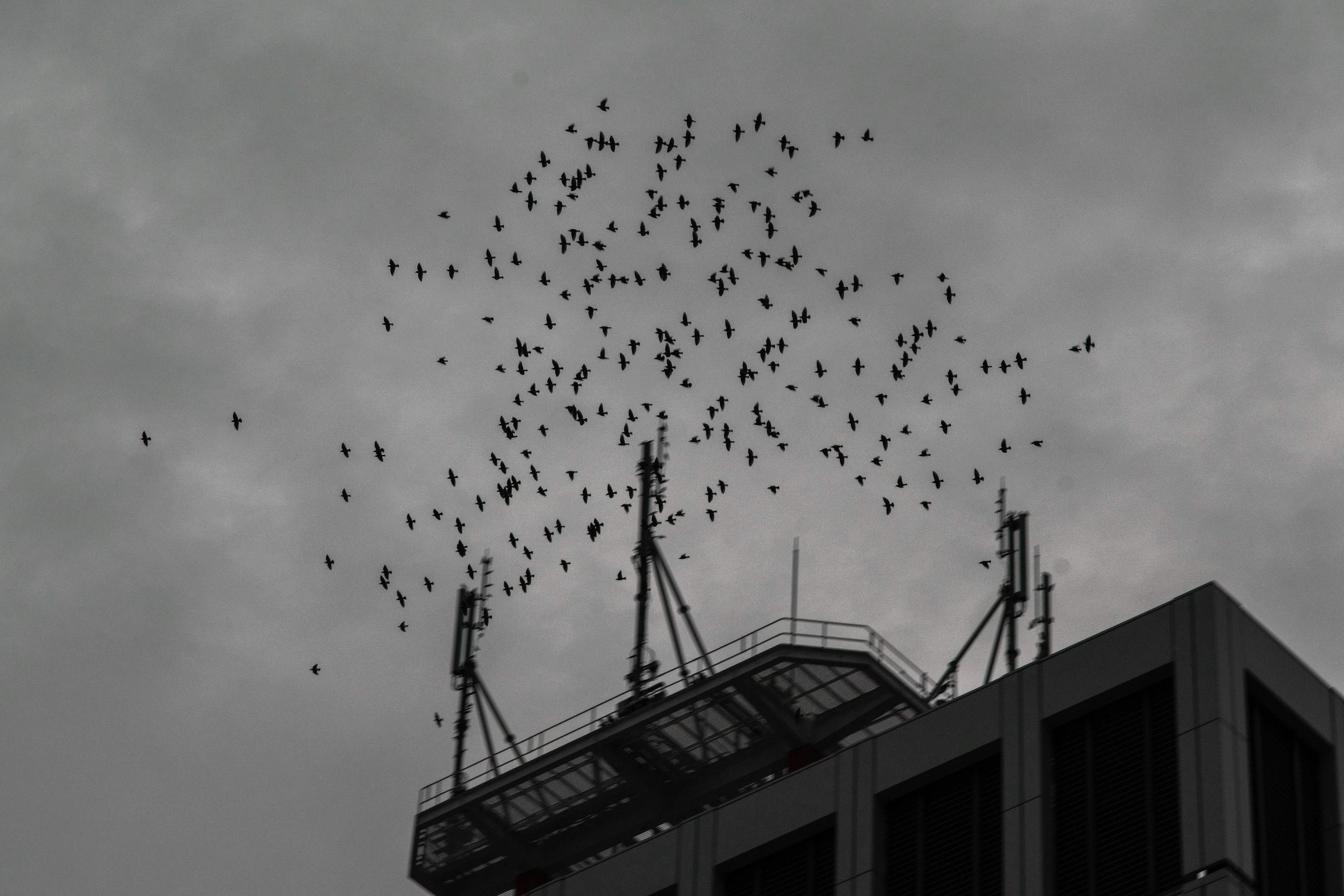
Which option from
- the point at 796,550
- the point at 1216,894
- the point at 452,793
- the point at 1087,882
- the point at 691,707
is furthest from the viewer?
the point at 796,550

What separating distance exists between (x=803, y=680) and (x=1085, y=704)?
1499cm

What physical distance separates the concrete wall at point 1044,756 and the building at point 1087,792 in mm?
37

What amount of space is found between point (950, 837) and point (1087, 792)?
9.47 ft

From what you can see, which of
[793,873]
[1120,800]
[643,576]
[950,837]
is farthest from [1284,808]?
[643,576]

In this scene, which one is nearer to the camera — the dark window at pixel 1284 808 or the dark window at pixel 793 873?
the dark window at pixel 1284 808

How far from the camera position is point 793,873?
4306cm

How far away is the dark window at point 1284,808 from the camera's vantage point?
37.9 meters

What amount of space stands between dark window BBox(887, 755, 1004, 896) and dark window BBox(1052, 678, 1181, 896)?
4.09 ft

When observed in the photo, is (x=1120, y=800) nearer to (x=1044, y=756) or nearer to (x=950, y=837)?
(x=1044, y=756)

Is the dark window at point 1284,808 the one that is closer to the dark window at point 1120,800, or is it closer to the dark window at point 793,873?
the dark window at point 1120,800

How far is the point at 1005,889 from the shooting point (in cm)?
3931

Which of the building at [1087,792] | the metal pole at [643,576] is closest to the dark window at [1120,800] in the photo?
the building at [1087,792]

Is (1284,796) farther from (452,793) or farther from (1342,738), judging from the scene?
(452,793)

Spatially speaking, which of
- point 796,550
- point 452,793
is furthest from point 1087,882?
point 796,550
